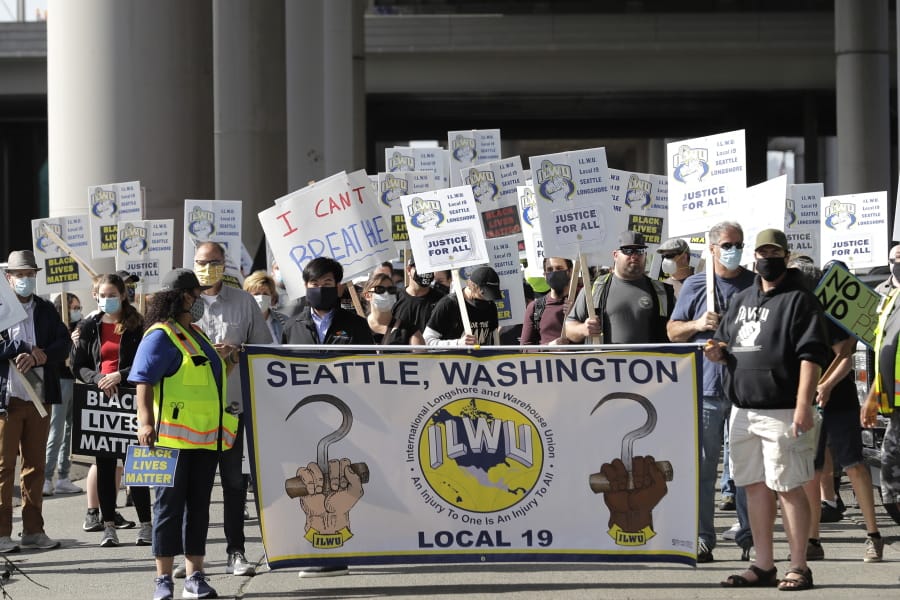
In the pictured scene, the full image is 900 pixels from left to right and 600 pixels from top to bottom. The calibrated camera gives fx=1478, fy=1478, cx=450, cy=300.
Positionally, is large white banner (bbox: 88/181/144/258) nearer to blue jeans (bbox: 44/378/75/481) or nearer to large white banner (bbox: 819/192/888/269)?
blue jeans (bbox: 44/378/75/481)

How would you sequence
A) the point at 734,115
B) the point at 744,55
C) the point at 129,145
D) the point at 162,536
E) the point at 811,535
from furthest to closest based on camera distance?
the point at 734,115, the point at 744,55, the point at 129,145, the point at 811,535, the point at 162,536

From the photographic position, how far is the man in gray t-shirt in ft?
32.1

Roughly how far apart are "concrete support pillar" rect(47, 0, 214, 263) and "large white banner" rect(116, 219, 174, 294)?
278 cm

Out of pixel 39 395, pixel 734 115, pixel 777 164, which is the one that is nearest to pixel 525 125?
pixel 734 115

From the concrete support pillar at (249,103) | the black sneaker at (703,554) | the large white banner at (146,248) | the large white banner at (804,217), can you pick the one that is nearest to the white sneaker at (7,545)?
the large white banner at (146,248)

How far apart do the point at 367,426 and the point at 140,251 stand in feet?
21.5

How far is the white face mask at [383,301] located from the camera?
11.5m

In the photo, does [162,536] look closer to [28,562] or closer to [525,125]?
[28,562]

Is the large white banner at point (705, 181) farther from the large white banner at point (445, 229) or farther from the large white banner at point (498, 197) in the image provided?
the large white banner at point (498, 197)

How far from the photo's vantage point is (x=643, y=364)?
8359 millimetres

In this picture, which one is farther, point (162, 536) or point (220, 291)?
point (220, 291)

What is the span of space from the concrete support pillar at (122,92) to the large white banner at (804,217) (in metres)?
6.98

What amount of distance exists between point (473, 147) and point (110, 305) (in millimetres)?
7182

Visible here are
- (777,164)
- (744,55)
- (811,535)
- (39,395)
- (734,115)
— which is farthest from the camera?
(777,164)
